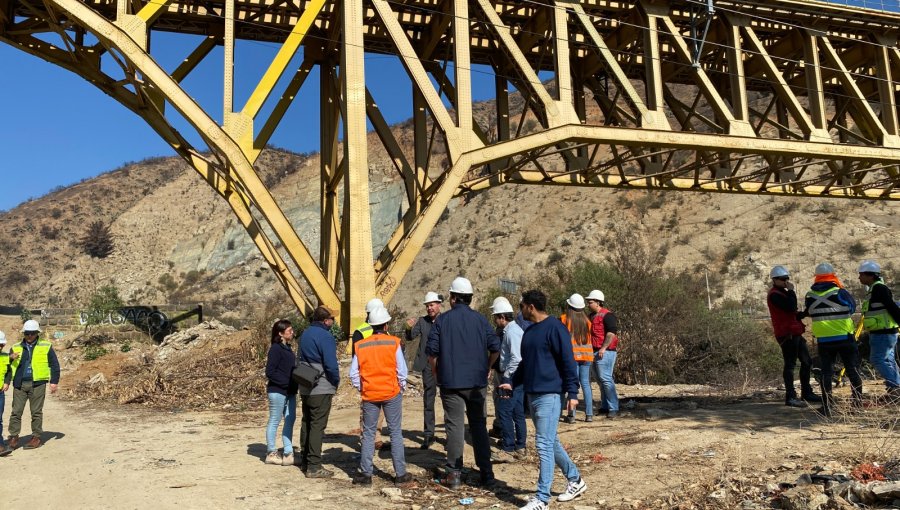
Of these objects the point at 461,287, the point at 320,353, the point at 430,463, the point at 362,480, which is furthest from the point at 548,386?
the point at 320,353

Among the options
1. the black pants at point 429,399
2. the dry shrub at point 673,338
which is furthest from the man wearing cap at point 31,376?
the dry shrub at point 673,338

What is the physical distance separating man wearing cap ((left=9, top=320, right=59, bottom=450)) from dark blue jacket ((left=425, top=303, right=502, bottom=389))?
5.88m

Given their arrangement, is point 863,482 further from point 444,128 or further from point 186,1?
point 186,1

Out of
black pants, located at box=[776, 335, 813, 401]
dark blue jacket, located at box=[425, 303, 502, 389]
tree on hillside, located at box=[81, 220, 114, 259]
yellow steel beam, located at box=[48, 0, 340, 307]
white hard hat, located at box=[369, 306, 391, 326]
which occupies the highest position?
tree on hillside, located at box=[81, 220, 114, 259]

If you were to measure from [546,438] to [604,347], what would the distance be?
4.52 metres

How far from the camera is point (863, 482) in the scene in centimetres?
493

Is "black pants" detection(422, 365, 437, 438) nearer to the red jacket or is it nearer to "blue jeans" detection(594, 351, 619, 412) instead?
"blue jeans" detection(594, 351, 619, 412)

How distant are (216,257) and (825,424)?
155ft

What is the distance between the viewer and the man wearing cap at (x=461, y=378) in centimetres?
632

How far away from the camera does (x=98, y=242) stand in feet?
181

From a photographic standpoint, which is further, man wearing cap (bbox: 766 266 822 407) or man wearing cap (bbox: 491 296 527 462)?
man wearing cap (bbox: 766 266 822 407)

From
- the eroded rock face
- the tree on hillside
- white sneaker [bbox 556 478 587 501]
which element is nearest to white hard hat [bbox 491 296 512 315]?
white sneaker [bbox 556 478 587 501]

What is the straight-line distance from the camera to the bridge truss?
11133mm

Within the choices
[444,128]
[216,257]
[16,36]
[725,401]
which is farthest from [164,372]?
[216,257]
